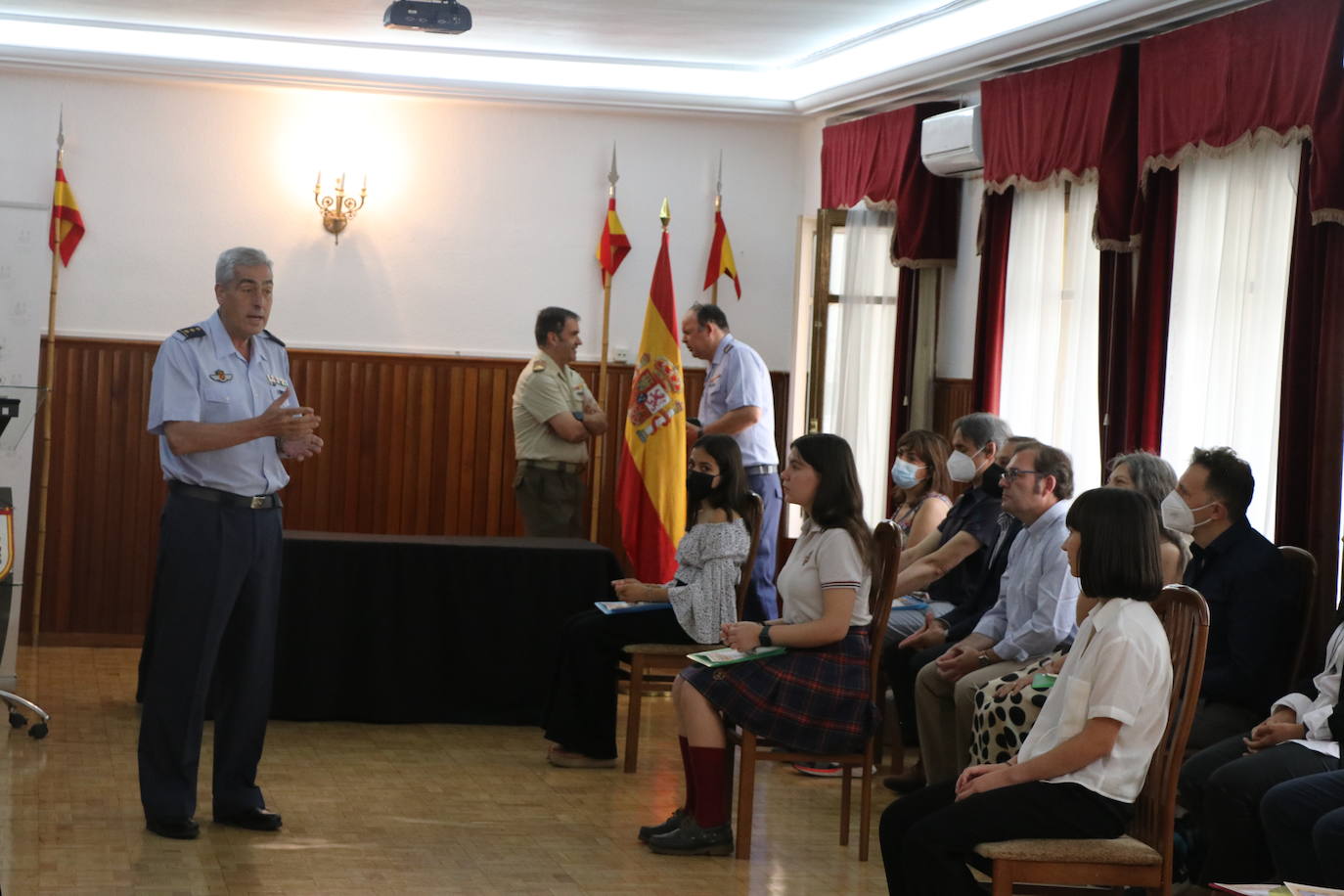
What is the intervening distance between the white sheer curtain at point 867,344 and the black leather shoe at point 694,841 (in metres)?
3.45

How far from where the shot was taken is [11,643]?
6207 mm

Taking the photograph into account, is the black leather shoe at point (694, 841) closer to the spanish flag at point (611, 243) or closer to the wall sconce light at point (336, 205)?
the spanish flag at point (611, 243)

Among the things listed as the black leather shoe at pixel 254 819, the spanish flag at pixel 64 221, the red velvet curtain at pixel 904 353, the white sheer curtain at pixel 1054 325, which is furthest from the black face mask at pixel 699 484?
the spanish flag at pixel 64 221

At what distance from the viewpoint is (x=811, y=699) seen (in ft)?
14.0

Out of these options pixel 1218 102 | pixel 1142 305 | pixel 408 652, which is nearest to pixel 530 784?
pixel 408 652

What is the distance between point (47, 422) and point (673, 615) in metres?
3.66

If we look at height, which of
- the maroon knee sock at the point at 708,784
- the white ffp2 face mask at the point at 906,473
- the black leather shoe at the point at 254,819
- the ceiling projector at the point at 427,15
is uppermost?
the ceiling projector at the point at 427,15

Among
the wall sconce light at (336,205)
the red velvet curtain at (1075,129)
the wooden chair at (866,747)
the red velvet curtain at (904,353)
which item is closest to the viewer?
the wooden chair at (866,747)

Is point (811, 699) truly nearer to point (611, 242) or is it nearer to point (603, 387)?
point (603, 387)

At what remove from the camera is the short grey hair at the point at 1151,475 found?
465 cm

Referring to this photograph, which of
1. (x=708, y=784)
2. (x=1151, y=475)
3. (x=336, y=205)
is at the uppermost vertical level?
(x=336, y=205)

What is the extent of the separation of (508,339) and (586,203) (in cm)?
84

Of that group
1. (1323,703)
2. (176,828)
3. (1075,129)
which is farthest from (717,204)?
(1323,703)

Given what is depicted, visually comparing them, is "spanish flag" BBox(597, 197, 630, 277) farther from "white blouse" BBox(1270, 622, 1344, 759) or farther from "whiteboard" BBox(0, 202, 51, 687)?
"white blouse" BBox(1270, 622, 1344, 759)
